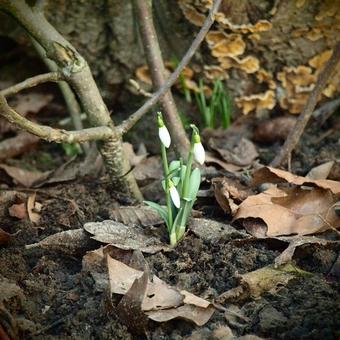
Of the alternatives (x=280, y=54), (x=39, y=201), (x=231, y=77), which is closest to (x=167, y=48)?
(x=231, y=77)

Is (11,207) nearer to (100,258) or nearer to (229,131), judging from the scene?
(100,258)

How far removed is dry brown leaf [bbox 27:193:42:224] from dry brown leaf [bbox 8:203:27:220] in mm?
20

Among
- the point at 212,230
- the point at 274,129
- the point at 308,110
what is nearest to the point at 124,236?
the point at 212,230

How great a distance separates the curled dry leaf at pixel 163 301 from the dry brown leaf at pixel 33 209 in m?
0.58

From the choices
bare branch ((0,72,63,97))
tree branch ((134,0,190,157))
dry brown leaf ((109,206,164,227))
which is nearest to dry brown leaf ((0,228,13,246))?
dry brown leaf ((109,206,164,227))

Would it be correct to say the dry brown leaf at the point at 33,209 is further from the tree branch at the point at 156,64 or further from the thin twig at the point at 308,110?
the thin twig at the point at 308,110

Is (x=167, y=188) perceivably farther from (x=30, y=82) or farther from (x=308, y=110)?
(x=308, y=110)

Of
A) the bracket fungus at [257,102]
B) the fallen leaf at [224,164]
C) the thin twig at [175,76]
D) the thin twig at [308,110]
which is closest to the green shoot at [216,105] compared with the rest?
the bracket fungus at [257,102]

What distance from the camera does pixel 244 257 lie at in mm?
1943

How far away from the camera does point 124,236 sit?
207 cm

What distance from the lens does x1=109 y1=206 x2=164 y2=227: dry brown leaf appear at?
2221mm

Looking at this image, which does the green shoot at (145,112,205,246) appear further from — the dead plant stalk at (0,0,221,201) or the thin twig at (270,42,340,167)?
the thin twig at (270,42,340,167)

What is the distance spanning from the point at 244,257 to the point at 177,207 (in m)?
0.29

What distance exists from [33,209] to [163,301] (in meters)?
0.84
